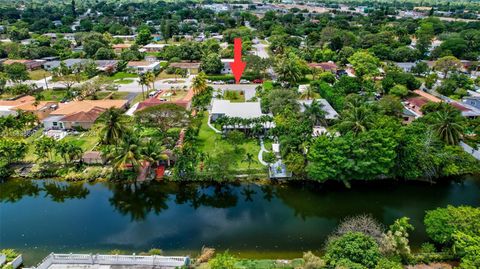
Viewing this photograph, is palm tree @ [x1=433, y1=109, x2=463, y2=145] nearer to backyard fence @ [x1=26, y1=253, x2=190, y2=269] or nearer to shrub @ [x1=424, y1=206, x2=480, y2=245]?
shrub @ [x1=424, y1=206, x2=480, y2=245]

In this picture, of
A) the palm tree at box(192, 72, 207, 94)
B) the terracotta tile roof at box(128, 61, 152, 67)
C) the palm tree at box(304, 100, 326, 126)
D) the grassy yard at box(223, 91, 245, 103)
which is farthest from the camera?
the terracotta tile roof at box(128, 61, 152, 67)

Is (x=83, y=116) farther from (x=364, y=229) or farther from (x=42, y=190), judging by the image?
(x=364, y=229)

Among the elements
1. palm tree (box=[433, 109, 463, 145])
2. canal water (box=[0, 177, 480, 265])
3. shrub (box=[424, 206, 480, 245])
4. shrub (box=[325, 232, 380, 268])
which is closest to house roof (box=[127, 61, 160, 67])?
canal water (box=[0, 177, 480, 265])

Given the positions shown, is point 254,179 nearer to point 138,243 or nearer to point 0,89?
point 138,243

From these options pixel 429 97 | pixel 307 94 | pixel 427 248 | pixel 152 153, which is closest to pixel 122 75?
pixel 307 94

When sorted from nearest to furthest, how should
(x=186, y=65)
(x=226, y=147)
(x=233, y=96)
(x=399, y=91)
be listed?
(x=226, y=147) < (x=399, y=91) < (x=233, y=96) < (x=186, y=65)
